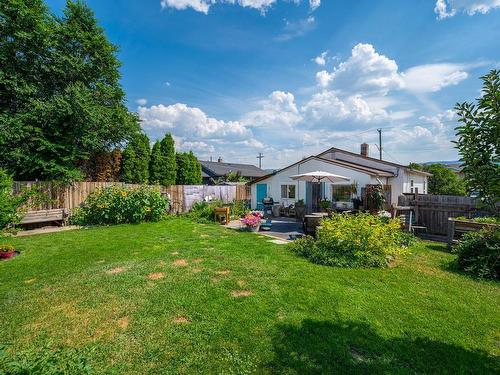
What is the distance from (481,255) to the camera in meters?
5.46

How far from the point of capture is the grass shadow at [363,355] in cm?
252

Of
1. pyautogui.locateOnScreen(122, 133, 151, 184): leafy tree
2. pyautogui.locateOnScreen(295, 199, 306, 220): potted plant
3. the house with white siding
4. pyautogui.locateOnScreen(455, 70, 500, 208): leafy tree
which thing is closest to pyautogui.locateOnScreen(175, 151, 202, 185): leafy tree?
pyautogui.locateOnScreen(122, 133, 151, 184): leafy tree

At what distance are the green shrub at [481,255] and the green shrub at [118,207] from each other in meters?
10.8

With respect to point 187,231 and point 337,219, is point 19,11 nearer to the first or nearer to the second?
point 187,231

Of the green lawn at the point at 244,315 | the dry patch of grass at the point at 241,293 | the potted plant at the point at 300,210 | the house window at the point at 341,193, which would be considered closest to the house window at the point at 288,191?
the potted plant at the point at 300,210

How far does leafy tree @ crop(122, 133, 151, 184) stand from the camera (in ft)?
52.3

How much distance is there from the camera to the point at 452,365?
8.50ft

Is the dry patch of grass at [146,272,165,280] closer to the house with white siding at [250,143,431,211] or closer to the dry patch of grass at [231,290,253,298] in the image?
the dry patch of grass at [231,290,253,298]

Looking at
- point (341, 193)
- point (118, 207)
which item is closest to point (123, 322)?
point (118, 207)

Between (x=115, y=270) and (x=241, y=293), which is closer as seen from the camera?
(x=241, y=293)

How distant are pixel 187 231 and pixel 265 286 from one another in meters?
5.81

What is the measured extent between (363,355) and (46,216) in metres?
11.7

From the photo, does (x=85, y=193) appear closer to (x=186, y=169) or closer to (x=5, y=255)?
(x=5, y=255)

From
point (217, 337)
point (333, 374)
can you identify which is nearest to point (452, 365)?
point (333, 374)
